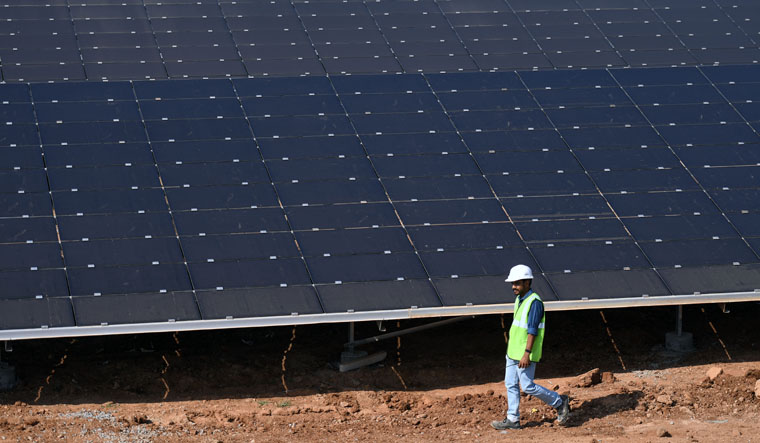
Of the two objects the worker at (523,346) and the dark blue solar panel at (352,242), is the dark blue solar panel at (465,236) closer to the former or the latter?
the dark blue solar panel at (352,242)

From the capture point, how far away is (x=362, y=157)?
19359mm

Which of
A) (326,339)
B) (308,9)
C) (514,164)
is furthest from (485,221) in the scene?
(308,9)

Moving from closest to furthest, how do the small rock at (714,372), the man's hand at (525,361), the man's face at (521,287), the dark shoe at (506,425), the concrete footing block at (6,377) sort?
the man's hand at (525,361)
the man's face at (521,287)
the dark shoe at (506,425)
the concrete footing block at (6,377)
the small rock at (714,372)

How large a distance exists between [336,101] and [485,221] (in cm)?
420

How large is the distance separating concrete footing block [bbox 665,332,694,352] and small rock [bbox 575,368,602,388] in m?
1.76

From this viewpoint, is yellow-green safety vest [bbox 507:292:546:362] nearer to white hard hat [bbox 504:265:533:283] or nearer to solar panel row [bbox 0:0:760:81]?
white hard hat [bbox 504:265:533:283]

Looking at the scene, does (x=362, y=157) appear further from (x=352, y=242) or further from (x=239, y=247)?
(x=239, y=247)

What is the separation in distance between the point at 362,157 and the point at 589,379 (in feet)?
17.0

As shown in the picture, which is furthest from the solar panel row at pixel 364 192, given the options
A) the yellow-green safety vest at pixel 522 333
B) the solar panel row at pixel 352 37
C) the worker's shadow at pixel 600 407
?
the yellow-green safety vest at pixel 522 333

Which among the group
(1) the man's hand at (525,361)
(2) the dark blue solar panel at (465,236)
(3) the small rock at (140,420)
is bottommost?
(3) the small rock at (140,420)

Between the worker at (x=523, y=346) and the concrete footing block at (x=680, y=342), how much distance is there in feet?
12.3

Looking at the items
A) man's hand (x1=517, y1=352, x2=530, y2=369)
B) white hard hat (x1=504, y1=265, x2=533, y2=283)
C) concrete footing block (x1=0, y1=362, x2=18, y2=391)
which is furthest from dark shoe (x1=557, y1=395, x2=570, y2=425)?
concrete footing block (x1=0, y1=362, x2=18, y2=391)

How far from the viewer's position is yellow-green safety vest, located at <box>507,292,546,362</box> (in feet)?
49.0

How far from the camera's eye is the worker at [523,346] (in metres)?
14.9
